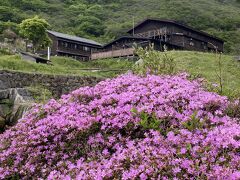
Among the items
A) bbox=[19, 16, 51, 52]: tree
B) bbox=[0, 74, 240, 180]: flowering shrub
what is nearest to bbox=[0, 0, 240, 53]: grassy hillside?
bbox=[19, 16, 51, 52]: tree

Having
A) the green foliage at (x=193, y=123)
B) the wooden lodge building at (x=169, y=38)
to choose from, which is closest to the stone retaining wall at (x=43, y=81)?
the green foliage at (x=193, y=123)

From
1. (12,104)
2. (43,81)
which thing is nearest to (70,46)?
(43,81)

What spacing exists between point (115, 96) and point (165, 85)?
767 millimetres

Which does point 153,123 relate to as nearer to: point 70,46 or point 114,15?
point 70,46

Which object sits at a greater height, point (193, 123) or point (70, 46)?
point (70, 46)

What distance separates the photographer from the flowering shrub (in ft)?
10.6

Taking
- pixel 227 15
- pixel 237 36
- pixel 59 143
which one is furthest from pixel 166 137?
pixel 227 15

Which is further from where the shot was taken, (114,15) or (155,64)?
(114,15)

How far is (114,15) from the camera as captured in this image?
98625mm

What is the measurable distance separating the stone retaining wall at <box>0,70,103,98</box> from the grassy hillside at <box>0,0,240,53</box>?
2034 inches

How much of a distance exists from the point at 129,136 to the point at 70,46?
5293cm

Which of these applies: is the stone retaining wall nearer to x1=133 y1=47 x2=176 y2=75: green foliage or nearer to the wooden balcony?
x1=133 y1=47 x2=176 y2=75: green foliage

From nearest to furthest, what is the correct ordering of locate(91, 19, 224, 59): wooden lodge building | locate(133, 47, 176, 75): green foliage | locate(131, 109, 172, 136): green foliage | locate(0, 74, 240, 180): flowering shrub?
locate(0, 74, 240, 180): flowering shrub < locate(131, 109, 172, 136): green foliage < locate(133, 47, 176, 75): green foliage < locate(91, 19, 224, 59): wooden lodge building

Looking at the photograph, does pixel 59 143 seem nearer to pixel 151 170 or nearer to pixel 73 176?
pixel 73 176
